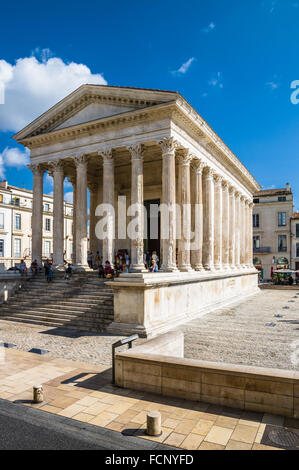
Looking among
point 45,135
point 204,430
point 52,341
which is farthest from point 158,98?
point 204,430

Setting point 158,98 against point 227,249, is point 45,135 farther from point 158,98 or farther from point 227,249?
point 227,249

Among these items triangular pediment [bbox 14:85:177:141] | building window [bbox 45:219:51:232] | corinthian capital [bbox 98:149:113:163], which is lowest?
building window [bbox 45:219:51:232]

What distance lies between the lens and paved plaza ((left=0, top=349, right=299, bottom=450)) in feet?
18.0

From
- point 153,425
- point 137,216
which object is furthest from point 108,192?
point 153,425

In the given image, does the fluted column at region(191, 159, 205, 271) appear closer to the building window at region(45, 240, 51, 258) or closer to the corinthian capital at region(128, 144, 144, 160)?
the corinthian capital at region(128, 144, 144, 160)

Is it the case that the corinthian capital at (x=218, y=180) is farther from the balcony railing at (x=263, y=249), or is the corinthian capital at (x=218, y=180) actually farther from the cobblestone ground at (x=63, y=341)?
the balcony railing at (x=263, y=249)

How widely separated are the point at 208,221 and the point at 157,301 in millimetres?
9940

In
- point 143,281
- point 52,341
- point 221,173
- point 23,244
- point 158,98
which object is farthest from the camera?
point 23,244

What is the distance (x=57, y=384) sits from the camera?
7945mm

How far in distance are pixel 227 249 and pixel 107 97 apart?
1417 centimetres

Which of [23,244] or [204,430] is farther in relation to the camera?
[23,244]

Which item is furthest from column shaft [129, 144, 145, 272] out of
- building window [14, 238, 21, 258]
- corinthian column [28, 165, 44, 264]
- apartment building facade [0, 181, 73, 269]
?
building window [14, 238, 21, 258]

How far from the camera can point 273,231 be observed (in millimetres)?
54625

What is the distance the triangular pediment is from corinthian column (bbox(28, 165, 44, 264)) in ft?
8.14
